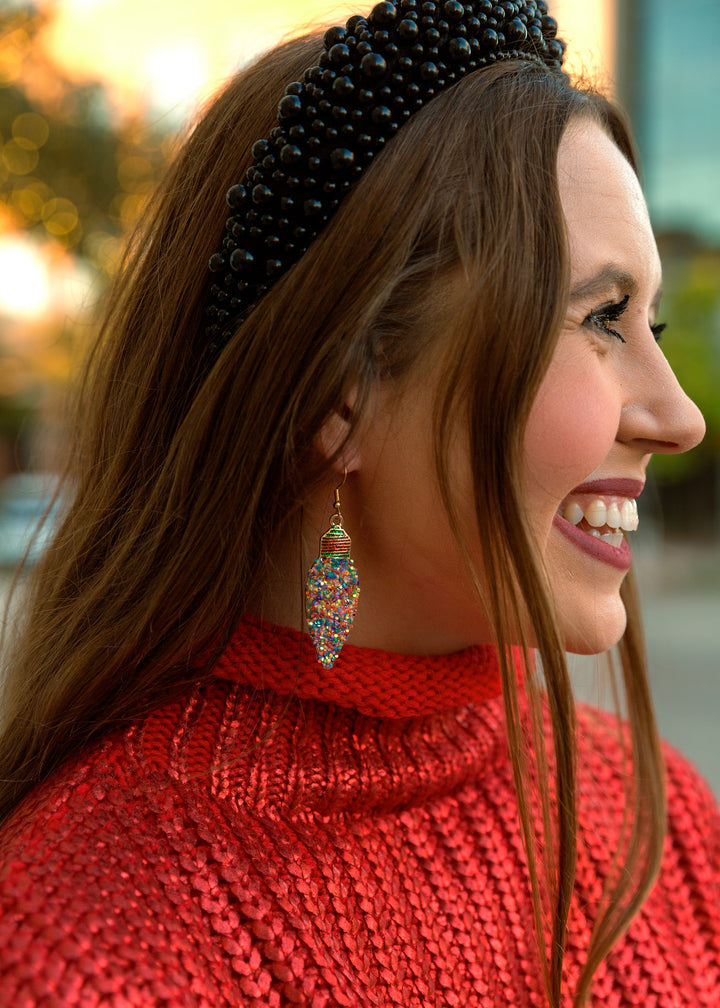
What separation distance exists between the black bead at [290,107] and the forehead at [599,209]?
36 centimetres

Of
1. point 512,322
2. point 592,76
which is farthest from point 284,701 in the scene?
point 592,76

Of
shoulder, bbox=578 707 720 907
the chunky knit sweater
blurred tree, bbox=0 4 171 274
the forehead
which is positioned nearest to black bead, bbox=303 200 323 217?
the forehead

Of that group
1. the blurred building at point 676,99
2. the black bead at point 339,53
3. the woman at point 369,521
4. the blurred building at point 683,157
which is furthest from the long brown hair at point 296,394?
the blurred building at point 676,99

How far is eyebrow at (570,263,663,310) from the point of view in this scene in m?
1.37

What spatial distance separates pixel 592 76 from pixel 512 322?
0.62m

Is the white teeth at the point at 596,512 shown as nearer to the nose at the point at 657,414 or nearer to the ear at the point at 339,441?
the nose at the point at 657,414

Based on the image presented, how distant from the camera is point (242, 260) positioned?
4.53 feet

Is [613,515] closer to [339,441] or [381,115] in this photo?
[339,441]

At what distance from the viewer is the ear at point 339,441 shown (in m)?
1.39

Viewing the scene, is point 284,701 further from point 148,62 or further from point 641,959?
point 148,62

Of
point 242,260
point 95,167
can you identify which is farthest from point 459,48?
point 95,167

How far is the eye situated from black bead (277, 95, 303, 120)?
0.47 metres

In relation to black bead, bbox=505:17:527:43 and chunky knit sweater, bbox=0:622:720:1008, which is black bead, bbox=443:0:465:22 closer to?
black bead, bbox=505:17:527:43

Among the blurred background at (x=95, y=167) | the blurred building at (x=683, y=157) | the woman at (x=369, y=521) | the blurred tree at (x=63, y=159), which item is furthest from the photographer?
the blurred building at (x=683, y=157)
